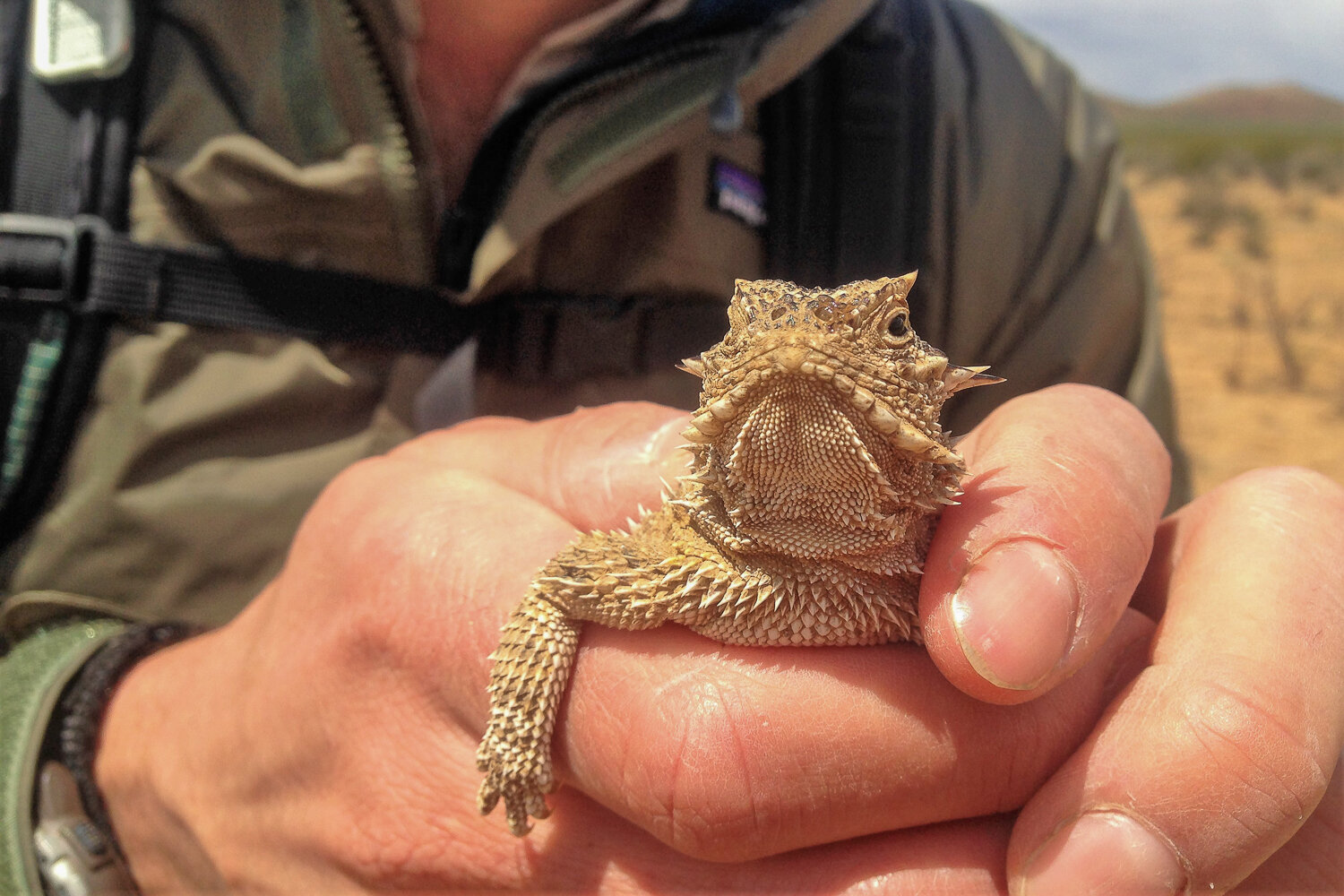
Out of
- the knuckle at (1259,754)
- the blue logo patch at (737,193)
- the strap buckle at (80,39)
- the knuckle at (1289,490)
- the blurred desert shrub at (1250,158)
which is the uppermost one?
the blurred desert shrub at (1250,158)

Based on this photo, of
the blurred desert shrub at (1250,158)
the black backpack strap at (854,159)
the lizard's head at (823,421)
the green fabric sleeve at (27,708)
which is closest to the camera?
the lizard's head at (823,421)

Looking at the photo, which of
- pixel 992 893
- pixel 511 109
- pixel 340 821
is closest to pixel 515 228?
pixel 511 109

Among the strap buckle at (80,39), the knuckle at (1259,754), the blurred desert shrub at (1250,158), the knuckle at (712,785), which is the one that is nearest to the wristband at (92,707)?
the strap buckle at (80,39)

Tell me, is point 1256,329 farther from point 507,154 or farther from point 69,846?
point 69,846

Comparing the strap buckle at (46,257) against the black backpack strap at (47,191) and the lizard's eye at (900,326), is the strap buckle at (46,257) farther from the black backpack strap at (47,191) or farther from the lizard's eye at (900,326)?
the lizard's eye at (900,326)

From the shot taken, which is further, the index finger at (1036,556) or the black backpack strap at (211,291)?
the black backpack strap at (211,291)

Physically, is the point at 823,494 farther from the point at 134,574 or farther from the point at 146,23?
the point at 146,23
